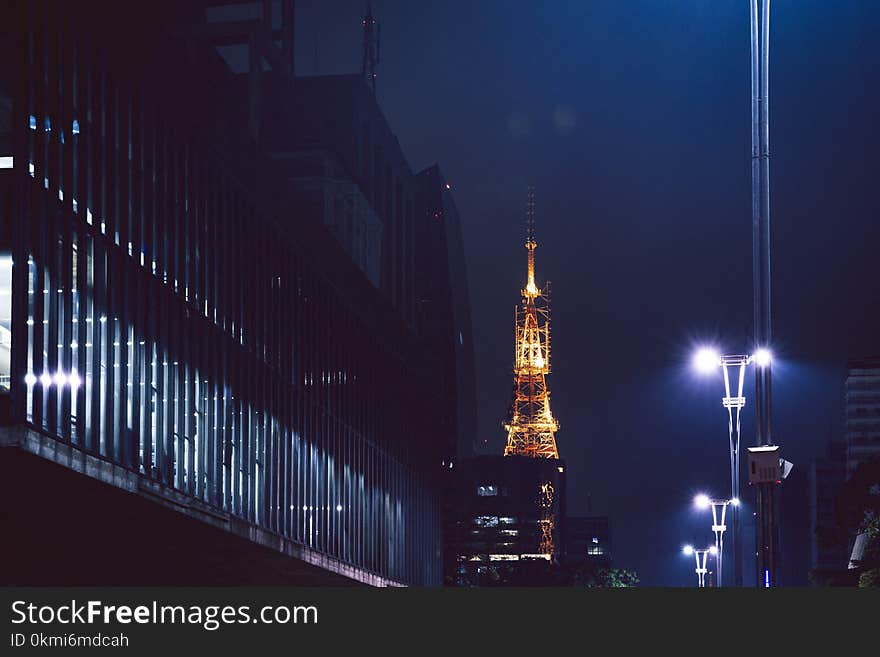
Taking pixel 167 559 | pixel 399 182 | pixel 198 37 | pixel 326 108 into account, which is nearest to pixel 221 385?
pixel 167 559

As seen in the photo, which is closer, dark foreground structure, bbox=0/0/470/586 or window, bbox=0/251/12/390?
window, bbox=0/251/12/390

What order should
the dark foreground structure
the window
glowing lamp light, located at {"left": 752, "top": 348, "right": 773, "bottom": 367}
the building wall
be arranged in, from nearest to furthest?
the window, the dark foreground structure, glowing lamp light, located at {"left": 752, "top": 348, "right": 773, "bottom": 367}, the building wall

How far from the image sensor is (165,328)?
51.1m

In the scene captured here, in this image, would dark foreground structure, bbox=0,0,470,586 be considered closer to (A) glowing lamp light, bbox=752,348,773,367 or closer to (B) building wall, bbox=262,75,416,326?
(A) glowing lamp light, bbox=752,348,773,367

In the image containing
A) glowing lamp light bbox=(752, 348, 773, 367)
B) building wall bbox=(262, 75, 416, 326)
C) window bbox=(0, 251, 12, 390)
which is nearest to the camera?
window bbox=(0, 251, 12, 390)

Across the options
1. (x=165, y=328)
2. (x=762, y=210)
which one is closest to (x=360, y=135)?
(x=165, y=328)

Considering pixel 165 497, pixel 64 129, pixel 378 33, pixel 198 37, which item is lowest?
pixel 165 497

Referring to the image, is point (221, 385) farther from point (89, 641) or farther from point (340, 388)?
point (89, 641)

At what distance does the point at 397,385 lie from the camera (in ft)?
311

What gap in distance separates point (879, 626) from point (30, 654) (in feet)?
40.5

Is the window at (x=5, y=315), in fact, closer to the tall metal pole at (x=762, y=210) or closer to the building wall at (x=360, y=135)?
the tall metal pole at (x=762, y=210)

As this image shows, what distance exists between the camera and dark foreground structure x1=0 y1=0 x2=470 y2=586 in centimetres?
4038

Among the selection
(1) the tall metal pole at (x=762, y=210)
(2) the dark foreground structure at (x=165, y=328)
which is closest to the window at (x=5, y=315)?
(2) the dark foreground structure at (x=165, y=328)

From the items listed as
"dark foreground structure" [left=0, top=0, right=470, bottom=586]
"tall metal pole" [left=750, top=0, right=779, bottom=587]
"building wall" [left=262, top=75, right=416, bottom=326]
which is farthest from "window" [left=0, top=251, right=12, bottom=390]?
"building wall" [left=262, top=75, right=416, bottom=326]
